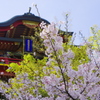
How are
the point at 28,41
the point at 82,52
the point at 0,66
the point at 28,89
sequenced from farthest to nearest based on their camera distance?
the point at 28,41, the point at 0,66, the point at 82,52, the point at 28,89

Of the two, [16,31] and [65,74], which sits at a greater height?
[16,31]

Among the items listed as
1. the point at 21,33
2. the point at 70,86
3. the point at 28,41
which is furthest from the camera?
the point at 21,33

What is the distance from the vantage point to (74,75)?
4.00 metres

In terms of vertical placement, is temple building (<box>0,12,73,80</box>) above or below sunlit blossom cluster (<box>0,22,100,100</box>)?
above

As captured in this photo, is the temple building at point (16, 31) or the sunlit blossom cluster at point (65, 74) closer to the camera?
the sunlit blossom cluster at point (65, 74)

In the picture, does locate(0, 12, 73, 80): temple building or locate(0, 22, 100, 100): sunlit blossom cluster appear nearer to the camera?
Answer: locate(0, 22, 100, 100): sunlit blossom cluster

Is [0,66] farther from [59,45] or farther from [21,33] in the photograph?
[59,45]

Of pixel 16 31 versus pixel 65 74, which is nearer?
pixel 65 74

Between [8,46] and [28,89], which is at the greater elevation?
[8,46]

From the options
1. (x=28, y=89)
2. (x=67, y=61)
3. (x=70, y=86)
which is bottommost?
(x=28, y=89)

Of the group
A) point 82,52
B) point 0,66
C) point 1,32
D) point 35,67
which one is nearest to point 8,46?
point 1,32

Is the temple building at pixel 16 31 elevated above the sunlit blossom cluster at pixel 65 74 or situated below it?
above

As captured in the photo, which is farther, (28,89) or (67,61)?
(28,89)

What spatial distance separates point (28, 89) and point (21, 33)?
11.0 metres
